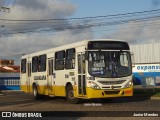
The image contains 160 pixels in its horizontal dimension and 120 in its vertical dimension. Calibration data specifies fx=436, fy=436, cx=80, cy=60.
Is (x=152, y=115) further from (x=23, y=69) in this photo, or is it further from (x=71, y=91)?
(x=23, y=69)

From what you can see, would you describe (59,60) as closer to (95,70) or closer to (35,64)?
(95,70)

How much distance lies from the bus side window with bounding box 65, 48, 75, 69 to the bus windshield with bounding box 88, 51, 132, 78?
1.60m

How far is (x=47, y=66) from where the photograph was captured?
26.8 m

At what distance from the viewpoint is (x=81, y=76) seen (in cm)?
2178

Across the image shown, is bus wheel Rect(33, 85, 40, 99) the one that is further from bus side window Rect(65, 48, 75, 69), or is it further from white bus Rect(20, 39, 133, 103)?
bus side window Rect(65, 48, 75, 69)

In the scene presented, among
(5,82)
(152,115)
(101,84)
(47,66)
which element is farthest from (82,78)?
(5,82)

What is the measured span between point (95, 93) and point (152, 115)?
657 centimetres

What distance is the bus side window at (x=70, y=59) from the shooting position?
22766 mm

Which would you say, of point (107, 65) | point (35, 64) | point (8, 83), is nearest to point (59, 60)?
point (107, 65)

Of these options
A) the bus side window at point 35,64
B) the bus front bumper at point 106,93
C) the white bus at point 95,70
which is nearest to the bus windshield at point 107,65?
the white bus at point 95,70

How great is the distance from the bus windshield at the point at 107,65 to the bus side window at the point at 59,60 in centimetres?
318

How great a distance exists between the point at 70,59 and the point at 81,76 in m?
1.67

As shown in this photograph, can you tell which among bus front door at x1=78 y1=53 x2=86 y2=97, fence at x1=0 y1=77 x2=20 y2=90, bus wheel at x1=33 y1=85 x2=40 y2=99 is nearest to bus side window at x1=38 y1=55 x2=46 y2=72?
bus wheel at x1=33 y1=85 x2=40 y2=99

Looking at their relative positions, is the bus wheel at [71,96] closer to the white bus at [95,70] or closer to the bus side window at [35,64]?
the white bus at [95,70]
